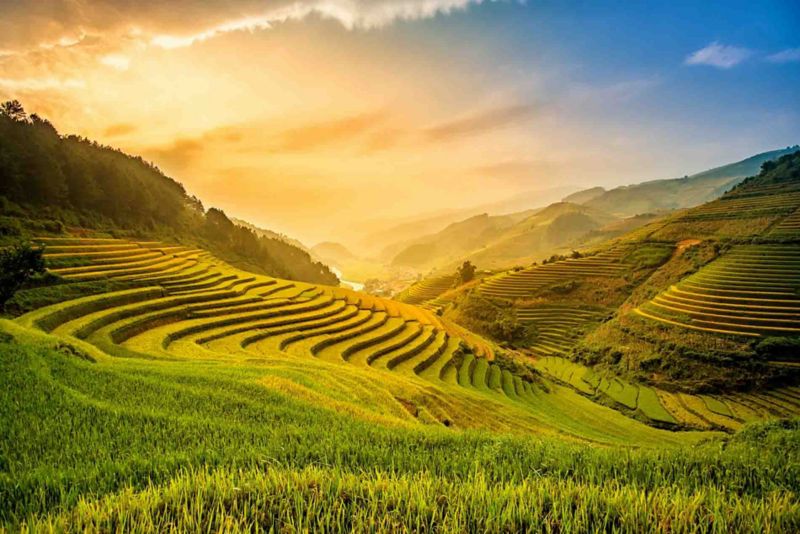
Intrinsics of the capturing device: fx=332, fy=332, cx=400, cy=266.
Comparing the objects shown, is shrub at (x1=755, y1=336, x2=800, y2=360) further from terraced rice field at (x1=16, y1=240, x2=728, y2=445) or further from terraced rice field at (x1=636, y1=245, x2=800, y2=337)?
terraced rice field at (x1=16, y1=240, x2=728, y2=445)

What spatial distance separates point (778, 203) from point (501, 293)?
5962 cm

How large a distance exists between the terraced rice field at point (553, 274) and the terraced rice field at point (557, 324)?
5615 mm

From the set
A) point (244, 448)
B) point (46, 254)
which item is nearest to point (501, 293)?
point (46, 254)

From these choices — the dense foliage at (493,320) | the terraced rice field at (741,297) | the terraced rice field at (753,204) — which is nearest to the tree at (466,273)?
the dense foliage at (493,320)

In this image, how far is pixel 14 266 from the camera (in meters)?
14.9

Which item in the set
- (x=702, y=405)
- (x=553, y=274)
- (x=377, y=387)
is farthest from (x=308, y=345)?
(x=553, y=274)

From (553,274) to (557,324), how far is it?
16241mm

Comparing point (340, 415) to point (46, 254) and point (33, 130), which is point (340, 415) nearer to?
point (46, 254)

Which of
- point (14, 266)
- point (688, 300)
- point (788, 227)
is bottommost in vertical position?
point (688, 300)

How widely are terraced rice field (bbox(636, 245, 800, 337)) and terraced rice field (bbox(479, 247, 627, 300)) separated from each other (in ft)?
50.8

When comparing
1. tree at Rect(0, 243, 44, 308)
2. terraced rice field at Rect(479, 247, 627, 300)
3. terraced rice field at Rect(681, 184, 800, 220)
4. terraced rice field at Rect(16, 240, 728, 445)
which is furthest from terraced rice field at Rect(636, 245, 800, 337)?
tree at Rect(0, 243, 44, 308)

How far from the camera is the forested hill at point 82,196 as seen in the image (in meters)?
35.1

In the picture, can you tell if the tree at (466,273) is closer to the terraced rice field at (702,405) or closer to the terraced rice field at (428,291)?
the terraced rice field at (428,291)

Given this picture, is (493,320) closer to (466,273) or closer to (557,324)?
(557,324)
